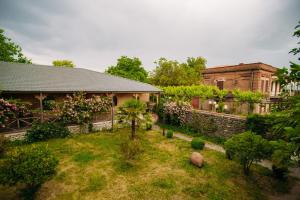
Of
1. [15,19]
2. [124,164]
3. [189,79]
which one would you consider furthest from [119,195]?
[189,79]

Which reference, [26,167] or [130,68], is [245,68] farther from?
[26,167]

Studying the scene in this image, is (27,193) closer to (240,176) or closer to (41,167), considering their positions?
(41,167)

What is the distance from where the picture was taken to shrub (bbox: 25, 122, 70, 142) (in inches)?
425

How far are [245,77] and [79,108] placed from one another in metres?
21.7

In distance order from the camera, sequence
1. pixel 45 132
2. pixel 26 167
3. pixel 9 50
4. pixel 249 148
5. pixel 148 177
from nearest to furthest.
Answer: pixel 26 167
pixel 249 148
pixel 148 177
pixel 45 132
pixel 9 50

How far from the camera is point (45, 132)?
11.2 metres

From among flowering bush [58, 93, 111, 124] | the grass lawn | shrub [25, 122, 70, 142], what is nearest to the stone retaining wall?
shrub [25, 122, 70, 142]

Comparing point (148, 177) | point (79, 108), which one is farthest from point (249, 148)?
point (79, 108)

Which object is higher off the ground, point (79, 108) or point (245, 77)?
point (245, 77)

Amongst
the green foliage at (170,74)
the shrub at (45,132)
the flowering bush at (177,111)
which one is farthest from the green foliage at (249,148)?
the green foliage at (170,74)

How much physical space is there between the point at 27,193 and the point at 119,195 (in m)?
3.10

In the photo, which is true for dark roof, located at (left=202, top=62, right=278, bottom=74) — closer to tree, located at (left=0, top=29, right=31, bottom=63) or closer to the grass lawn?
the grass lawn

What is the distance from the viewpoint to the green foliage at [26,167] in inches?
183

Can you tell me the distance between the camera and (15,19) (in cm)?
1633
